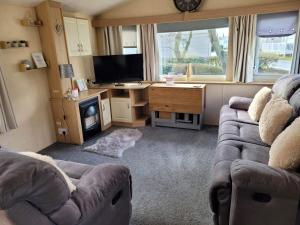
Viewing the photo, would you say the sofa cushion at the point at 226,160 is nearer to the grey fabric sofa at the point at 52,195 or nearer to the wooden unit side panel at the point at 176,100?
the grey fabric sofa at the point at 52,195

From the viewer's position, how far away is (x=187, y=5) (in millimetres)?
3838

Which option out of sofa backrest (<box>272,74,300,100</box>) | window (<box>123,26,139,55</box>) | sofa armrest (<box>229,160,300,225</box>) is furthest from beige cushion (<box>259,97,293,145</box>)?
window (<box>123,26,139,55</box>)

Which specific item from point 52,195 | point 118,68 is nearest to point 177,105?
point 118,68

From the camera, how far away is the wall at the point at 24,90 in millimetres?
2904

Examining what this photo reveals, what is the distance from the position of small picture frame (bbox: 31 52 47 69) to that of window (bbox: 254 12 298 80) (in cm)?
335

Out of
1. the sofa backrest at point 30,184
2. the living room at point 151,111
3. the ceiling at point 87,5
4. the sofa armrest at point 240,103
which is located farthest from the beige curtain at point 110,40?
the sofa backrest at point 30,184

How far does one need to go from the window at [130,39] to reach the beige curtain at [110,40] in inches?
3.3

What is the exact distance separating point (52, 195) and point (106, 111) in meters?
3.16

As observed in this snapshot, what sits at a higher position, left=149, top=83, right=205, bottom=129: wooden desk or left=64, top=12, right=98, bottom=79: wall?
left=64, top=12, right=98, bottom=79: wall

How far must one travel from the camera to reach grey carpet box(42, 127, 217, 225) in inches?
79.7

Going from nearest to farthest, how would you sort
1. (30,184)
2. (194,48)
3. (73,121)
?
(30,184), (73,121), (194,48)

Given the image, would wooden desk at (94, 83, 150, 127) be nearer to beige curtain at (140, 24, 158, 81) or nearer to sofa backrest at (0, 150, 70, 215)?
beige curtain at (140, 24, 158, 81)

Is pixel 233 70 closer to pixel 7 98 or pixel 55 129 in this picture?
pixel 55 129

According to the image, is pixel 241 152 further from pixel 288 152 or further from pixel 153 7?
pixel 153 7
